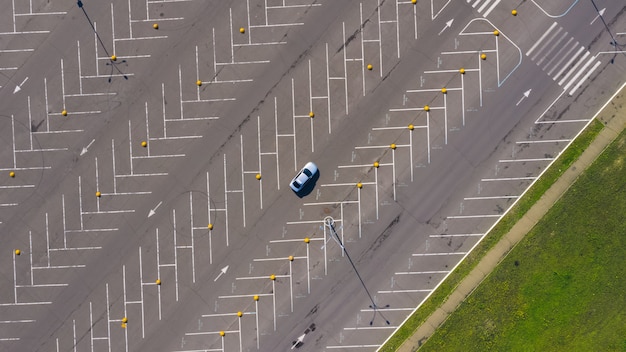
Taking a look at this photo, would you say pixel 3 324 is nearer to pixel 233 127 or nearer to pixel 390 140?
pixel 233 127

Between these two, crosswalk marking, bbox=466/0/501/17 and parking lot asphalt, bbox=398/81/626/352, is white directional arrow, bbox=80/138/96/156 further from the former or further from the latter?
crosswalk marking, bbox=466/0/501/17

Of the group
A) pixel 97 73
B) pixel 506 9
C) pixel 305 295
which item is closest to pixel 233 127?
pixel 97 73

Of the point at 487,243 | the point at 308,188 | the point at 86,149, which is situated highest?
the point at 86,149

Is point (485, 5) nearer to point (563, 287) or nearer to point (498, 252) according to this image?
point (498, 252)

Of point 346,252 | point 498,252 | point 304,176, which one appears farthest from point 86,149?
point 498,252

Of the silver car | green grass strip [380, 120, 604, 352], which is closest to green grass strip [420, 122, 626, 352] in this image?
green grass strip [380, 120, 604, 352]

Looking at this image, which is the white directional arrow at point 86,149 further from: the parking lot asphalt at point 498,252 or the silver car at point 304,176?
the parking lot asphalt at point 498,252
